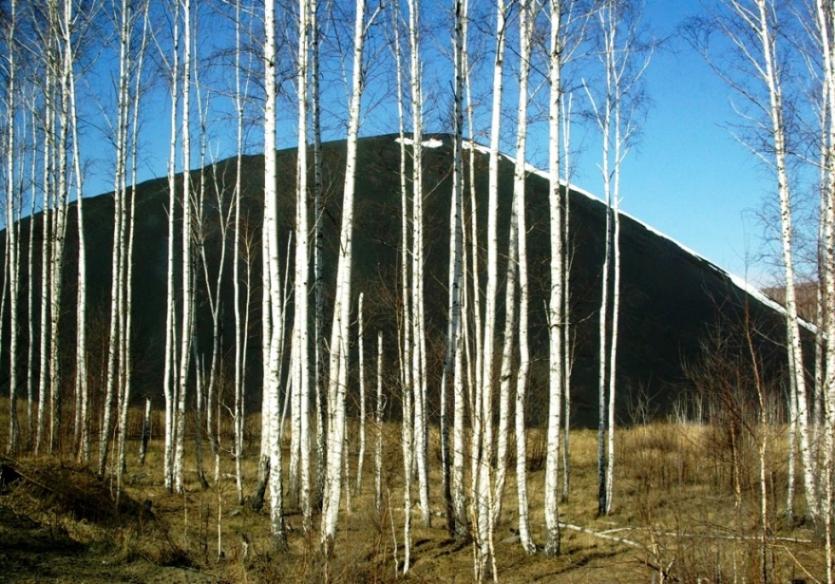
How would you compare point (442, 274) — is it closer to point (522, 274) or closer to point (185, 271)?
point (185, 271)

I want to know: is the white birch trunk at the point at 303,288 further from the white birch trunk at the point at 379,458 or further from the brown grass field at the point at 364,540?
the brown grass field at the point at 364,540

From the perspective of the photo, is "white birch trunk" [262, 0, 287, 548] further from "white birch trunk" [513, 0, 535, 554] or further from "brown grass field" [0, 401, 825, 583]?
"white birch trunk" [513, 0, 535, 554]

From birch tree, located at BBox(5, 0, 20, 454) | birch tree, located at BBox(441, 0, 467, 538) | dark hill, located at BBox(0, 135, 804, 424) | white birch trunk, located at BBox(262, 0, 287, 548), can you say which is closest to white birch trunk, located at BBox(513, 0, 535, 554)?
birch tree, located at BBox(441, 0, 467, 538)

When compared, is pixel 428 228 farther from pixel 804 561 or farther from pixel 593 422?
pixel 593 422

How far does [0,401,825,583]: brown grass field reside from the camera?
6891mm

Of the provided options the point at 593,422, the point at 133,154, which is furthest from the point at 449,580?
the point at 593,422

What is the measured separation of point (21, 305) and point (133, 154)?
2676 cm

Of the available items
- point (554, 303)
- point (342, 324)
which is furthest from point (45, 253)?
point (554, 303)

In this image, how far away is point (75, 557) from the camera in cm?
802

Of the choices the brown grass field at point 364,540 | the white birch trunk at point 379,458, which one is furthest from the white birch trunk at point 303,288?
the brown grass field at point 364,540

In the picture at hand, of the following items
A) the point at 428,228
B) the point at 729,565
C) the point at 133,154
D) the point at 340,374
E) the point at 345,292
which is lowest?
the point at 729,565

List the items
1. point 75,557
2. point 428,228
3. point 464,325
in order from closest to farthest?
point 75,557
point 464,325
point 428,228

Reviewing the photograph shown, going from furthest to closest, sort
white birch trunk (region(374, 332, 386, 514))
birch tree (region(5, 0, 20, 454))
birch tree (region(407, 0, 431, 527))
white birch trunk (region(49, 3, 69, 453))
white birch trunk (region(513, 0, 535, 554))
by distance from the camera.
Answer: birch tree (region(5, 0, 20, 454)), white birch trunk (region(49, 3, 69, 453)), birch tree (region(407, 0, 431, 527)), white birch trunk (region(513, 0, 535, 554)), white birch trunk (region(374, 332, 386, 514))

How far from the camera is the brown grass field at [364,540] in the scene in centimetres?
689
